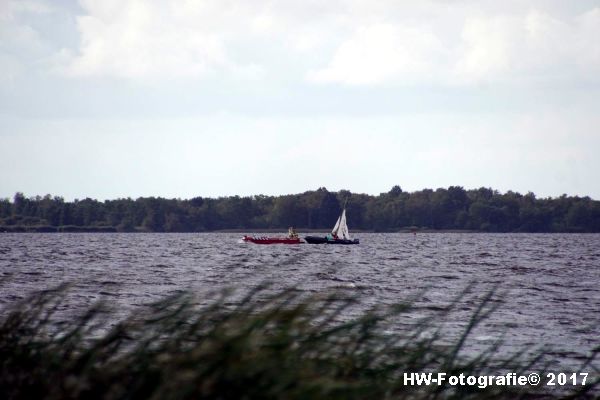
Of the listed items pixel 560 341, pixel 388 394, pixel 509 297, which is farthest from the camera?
pixel 509 297

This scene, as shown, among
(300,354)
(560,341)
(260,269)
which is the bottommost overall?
(560,341)

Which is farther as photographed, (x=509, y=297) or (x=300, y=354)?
(x=509, y=297)

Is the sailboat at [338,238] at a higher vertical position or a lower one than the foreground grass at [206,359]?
Answer: higher

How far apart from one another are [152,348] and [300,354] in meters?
0.94

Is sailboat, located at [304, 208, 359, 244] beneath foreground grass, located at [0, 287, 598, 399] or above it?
above

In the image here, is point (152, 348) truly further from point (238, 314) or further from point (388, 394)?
point (388, 394)

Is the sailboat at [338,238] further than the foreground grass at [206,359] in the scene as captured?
Yes

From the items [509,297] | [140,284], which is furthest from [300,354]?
[140,284]

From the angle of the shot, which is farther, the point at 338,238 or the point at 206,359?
the point at 338,238

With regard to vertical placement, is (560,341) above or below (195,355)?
below

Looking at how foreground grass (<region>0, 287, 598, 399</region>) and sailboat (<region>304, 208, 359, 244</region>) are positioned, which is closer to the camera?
foreground grass (<region>0, 287, 598, 399</region>)

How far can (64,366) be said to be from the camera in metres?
5.55

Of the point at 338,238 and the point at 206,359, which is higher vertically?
the point at 338,238

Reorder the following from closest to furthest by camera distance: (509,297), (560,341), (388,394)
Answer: (388,394)
(560,341)
(509,297)
